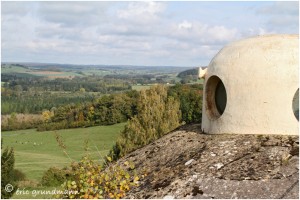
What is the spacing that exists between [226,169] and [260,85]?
2.32m

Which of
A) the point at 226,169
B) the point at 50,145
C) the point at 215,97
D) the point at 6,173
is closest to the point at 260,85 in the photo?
the point at 215,97

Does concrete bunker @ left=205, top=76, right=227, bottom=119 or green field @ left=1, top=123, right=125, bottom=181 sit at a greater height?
concrete bunker @ left=205, top=76, right=227, bottom=119

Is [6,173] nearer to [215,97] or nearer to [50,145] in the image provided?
[215,97]

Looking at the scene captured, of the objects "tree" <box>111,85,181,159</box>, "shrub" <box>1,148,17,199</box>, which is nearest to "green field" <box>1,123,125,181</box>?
"tree" <box>111,85,181,159</box>

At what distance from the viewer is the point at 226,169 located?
8711 mm

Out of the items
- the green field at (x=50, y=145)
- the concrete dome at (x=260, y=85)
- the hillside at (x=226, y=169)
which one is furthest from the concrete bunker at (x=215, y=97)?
the green field at (x=50, y=145)

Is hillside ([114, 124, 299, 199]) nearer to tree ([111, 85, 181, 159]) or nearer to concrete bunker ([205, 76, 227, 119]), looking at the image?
concrete bunker ([205, 76, 227, 119])

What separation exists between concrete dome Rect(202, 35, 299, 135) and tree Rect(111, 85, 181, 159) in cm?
1512

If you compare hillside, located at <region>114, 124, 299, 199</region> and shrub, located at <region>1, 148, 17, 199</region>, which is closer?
hillside, located at <region>114, 124, 299, 199</region>

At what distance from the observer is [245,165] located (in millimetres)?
8656

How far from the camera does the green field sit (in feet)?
152

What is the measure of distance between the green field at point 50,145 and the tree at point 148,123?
1663 cm

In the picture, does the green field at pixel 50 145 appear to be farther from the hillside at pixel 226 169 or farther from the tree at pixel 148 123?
the hillside at pixel 226 169

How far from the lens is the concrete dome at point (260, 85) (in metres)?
9.66
